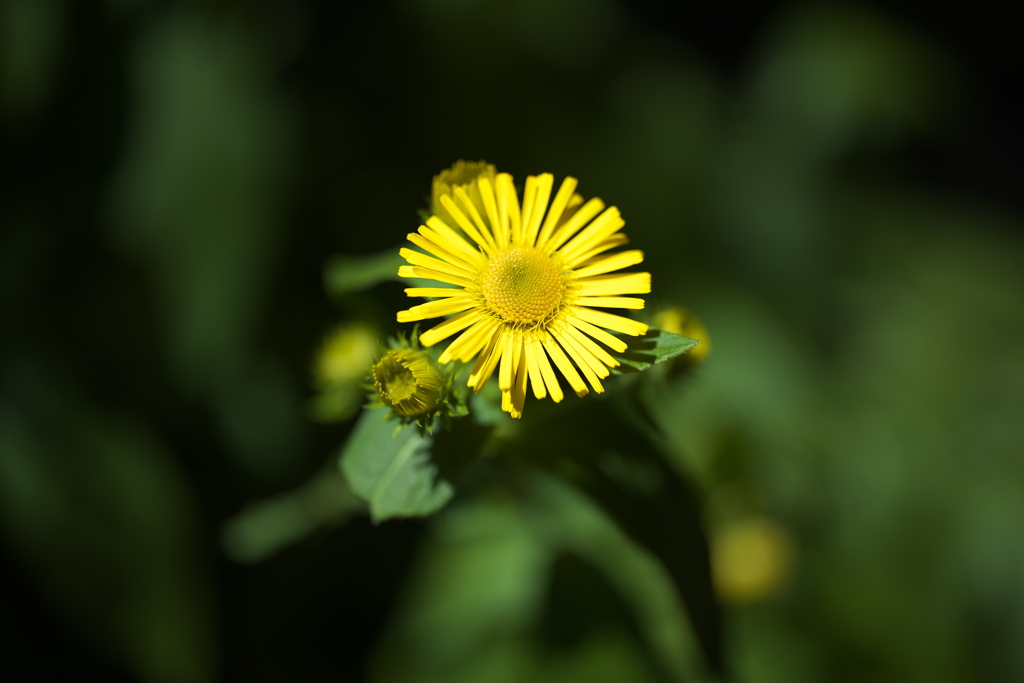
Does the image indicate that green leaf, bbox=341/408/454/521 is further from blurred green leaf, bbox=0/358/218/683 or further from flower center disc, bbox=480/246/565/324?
blurred green leaf, bbox=0/358/218/683

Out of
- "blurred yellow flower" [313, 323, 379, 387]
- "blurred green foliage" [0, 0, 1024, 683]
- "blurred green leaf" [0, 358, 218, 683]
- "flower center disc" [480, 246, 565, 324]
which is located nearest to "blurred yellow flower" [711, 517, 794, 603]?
"blurred green foliage" [0, 0, 1024, 683]

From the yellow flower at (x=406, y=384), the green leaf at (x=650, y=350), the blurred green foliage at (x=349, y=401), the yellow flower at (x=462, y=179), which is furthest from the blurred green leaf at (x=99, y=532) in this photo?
the green leaf at (x=650, y=350)

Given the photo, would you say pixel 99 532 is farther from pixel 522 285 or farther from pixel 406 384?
pixel 522 285

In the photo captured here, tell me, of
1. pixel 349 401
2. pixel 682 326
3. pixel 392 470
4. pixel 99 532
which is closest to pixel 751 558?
pixel 682 326

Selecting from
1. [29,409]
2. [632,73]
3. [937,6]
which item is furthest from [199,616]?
[937,6]

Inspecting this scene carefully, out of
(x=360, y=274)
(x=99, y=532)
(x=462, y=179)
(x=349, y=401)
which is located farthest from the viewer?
(x=99, y=532)

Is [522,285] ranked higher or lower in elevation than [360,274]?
lower
